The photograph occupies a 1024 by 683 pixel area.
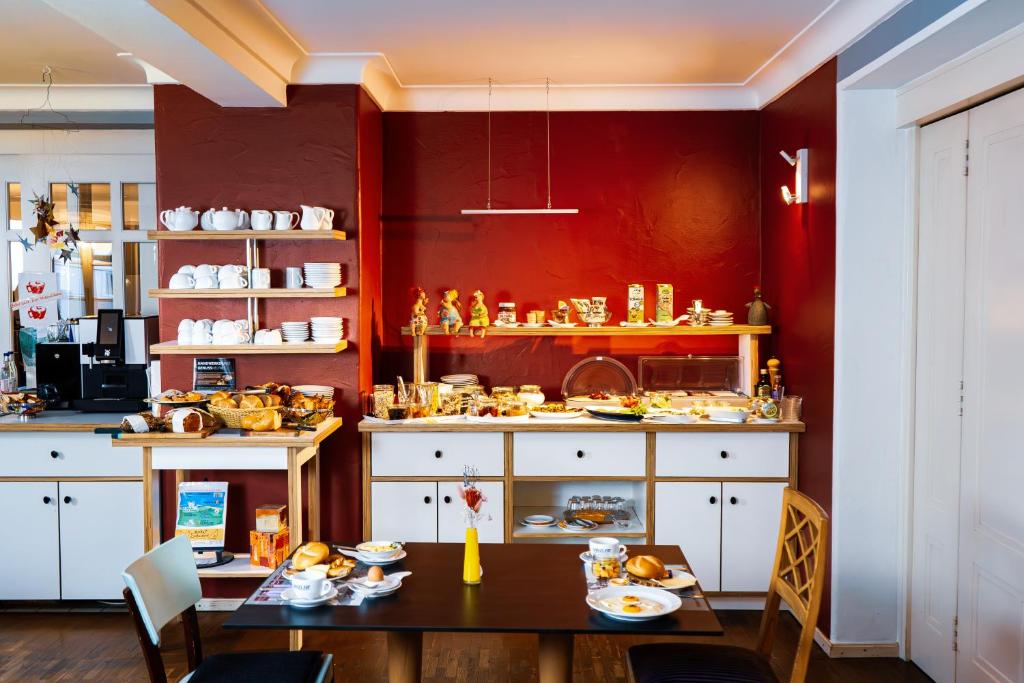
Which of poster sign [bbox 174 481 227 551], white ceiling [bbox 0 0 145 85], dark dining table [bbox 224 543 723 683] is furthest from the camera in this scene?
poster sign [bbox 174 481 227 551]

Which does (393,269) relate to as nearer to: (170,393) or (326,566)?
(170,393)

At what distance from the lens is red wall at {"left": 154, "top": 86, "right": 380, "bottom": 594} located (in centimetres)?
454

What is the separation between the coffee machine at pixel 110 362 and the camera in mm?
4855

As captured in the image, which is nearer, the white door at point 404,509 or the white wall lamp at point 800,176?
the white wall lamp at point 800,176

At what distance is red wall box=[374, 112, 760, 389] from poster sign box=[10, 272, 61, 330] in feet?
6.99

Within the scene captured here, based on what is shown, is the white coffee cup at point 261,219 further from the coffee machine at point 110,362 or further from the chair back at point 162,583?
the chair back at point 162,583

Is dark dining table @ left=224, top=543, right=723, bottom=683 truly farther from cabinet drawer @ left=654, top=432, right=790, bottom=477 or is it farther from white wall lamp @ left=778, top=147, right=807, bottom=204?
white wall lamp @ left=778, top=147, right=807, bottom=204

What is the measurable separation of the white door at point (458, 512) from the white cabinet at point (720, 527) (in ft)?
2.66

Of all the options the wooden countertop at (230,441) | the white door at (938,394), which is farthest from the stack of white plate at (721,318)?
the wooden countertop at (230,441)

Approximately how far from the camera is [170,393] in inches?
170

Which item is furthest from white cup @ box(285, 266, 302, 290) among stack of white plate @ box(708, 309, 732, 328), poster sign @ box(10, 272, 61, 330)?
stack of white plate @ box(708, 309, 732, 328)

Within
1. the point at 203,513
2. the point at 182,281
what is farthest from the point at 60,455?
the point at 182,281

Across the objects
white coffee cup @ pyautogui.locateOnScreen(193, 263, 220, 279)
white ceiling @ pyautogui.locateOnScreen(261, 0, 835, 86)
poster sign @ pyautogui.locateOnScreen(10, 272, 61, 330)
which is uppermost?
white ceiling @ pyautogui.locateOnScreen(261, 0, 835, 86)

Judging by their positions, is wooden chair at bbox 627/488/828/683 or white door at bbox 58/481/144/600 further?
white door at bbox 58/481/144/600
